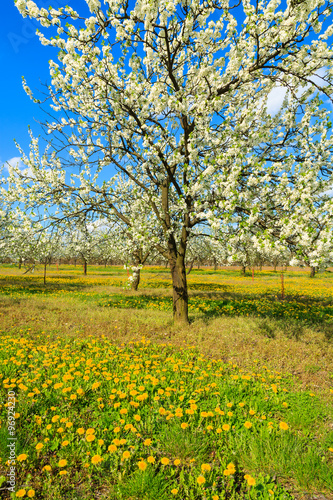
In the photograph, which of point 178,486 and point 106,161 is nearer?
point 178,486

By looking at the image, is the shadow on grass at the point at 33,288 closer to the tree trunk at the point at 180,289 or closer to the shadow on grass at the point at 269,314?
the shadow on grass at the point at 269,314

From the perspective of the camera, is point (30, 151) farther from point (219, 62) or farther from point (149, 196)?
point (219, 62)

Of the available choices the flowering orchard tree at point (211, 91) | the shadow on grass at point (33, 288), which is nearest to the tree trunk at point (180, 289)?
the flowering orchard tree at point (211, 91)

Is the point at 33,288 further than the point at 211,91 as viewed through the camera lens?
Yes

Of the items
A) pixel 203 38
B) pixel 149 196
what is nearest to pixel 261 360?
pixel 149 196

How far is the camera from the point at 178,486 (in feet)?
8.39

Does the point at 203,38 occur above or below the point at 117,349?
above

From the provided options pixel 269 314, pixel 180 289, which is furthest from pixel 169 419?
pixel 269 314

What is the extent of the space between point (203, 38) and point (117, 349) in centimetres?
803

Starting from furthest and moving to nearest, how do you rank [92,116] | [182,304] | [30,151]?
[30,151], [182,304], [92,116]

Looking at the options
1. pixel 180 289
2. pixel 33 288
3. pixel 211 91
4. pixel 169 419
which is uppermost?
pixel 211 91

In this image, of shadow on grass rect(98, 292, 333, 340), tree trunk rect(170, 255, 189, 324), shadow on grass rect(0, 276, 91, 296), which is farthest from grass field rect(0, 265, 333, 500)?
shadow on grass rect(0, 276, 91, 296)

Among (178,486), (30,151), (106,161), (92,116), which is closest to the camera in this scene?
(178,486)

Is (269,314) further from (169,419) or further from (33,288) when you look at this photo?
(33,288)
